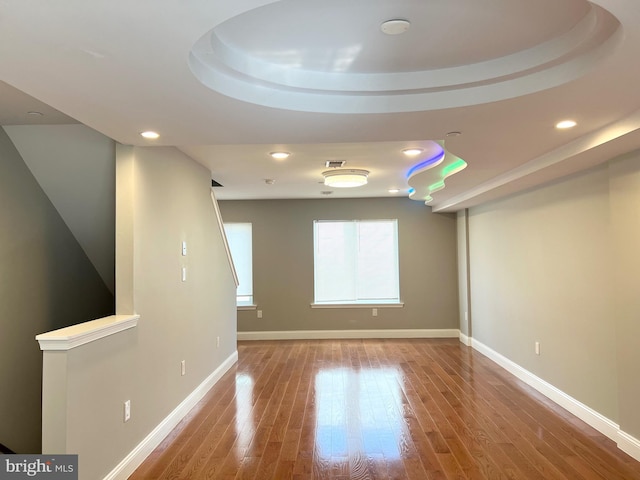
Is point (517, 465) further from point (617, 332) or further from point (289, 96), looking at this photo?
point (289, 96)

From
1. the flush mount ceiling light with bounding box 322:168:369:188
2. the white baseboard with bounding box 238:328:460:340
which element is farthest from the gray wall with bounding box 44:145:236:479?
the white baseboard with bounding box 238:328:460:340

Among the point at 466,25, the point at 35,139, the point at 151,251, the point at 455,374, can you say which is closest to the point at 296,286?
the point at 455,374

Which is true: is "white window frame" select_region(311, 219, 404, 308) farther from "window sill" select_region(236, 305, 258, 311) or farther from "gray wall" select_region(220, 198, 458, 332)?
"window sill" select_region(236, 305, 258, 311)

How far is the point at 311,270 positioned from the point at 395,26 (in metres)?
5.63

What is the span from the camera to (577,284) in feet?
11.8

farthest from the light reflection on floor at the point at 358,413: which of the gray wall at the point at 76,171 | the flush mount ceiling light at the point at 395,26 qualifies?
the flush mount ceiling light at the point at 395,26

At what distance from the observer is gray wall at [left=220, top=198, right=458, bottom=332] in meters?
7.11

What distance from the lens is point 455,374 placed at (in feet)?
15.9

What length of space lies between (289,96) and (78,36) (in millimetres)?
982

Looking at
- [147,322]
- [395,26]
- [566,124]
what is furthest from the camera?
[147,322]

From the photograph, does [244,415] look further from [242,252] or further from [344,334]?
[242,252]

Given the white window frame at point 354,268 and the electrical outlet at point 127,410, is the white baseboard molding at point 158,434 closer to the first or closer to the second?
the electrical outlet at point 127,410

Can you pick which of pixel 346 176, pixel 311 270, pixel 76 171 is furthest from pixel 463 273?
pixel 76 171

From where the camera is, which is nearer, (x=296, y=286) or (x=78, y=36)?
(x=78, y=36)
